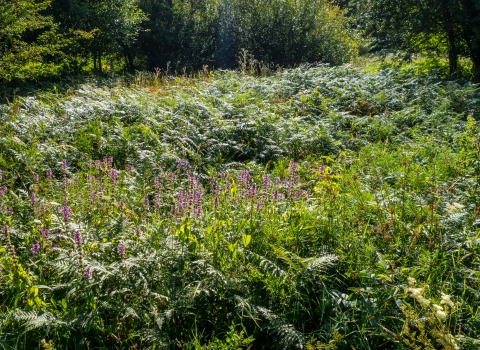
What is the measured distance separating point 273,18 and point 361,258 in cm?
1748

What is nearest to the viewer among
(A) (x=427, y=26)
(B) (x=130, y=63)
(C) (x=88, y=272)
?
(C) (x=88, y=272)

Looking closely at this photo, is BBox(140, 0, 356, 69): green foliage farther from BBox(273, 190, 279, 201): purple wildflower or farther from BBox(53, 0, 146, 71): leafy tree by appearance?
BBox(273, 190, 279, 201): purple wildflower

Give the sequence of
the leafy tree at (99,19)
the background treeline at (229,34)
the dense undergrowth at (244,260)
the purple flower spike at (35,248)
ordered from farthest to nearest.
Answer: the background treeline at (229,34) → the leafy tree at (99,19) → the purple flower spike at (35,248) → the dense undergrowth at (244,260)

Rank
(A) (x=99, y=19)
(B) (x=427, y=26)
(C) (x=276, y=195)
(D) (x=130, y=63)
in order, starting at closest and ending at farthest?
1. (C) (x=276, y=195)
2. (B) (x=427, y=26)
3. (A) (x=99, y=19)
4. (D) (x=130, y=63)

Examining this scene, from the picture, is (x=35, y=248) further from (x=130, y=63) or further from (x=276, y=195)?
(x=130, y=63)

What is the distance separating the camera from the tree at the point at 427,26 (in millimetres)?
11070

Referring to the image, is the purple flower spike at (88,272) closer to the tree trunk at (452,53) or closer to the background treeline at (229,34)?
the tree trunk at (452,53)

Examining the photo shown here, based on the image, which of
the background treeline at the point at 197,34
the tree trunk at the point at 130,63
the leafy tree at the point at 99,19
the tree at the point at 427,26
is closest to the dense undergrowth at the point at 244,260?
the tree at the point at 427,26

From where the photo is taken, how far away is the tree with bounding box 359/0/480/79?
36.3 ft

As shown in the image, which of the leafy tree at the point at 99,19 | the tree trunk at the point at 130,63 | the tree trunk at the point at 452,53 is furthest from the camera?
the tree trunk at the point at 130,63

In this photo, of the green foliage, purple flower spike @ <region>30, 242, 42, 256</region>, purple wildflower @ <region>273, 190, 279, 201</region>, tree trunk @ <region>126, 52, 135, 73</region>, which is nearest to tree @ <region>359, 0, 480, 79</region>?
the green foliage

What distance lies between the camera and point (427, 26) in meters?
11.6

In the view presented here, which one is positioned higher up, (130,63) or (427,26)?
(427,26)

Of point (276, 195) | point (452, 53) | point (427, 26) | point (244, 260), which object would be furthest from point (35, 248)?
point (452, 53)
